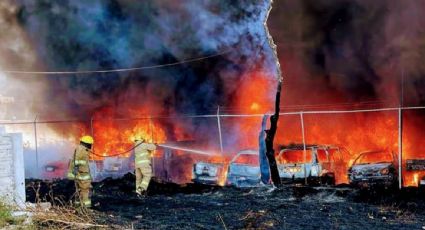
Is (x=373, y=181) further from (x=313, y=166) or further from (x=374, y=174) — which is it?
(x=313, y=166)

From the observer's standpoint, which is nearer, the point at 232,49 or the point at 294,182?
the point at 294,182

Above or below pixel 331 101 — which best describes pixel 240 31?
above

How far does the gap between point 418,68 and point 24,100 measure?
20480 millimetres

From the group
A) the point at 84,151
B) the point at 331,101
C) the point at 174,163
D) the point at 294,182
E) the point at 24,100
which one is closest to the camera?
the point at 84,151

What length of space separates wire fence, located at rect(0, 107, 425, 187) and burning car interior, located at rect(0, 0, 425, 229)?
0.23ft

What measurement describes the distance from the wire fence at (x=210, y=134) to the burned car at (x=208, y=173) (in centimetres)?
254

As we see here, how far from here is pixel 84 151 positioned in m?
10.1

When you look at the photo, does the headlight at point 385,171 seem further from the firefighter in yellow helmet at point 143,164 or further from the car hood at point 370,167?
the firefighter in yellow helmet at point 143,164

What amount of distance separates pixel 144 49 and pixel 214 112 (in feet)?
14.9

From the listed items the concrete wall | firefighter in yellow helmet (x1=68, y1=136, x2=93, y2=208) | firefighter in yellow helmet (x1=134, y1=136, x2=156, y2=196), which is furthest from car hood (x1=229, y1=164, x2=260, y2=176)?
the concrete wall

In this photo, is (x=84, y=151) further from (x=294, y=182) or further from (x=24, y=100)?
(x=24, y=100)

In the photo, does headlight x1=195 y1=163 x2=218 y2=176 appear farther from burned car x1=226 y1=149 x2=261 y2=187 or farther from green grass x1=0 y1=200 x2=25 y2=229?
green grass x1=0 y1=200 x2=25 y2=229

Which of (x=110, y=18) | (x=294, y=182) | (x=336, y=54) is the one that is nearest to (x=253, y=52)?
(x=336, y=54)

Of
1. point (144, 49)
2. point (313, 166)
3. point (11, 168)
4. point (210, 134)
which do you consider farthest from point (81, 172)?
point (144, 49)
